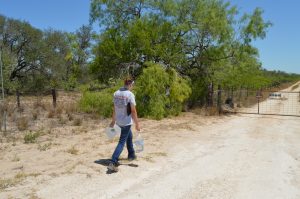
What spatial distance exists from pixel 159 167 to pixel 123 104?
1.62 meters

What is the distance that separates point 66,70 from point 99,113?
23887 mm

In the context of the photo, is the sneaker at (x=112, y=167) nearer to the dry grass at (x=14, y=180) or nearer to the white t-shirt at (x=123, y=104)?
the white t-shirt at (x=123, y=104)

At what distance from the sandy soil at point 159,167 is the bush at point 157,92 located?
362cm

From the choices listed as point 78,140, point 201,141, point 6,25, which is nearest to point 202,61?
point 201,141

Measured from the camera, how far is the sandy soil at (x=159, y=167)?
620 cm

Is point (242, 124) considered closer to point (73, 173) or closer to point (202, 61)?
point (202, 61)

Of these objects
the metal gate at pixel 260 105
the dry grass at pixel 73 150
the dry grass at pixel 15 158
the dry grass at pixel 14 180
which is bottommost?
the dry grass at pixel 14 180

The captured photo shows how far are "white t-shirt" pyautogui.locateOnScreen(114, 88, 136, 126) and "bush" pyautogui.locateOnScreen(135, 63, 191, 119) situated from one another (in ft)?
28.2

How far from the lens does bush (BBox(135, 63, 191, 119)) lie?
1611 cm

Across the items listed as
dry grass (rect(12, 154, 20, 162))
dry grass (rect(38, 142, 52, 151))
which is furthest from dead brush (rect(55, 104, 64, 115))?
dry grass (rect(12, 154, 20, 162))

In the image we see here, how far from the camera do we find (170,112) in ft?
56.6

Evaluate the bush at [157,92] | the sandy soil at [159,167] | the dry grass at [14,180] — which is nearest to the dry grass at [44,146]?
the sandy soil at [159,167]

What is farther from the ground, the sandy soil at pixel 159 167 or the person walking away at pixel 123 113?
the person walking away at pixel 123 113

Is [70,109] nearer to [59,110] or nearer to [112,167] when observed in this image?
[59,110]
